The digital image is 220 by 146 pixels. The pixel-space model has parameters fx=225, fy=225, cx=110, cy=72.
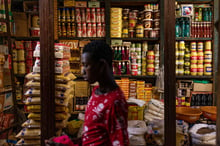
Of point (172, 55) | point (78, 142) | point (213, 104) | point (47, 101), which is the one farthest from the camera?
point (213, 104)

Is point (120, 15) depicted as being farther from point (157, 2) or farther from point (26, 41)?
point (26, 41)

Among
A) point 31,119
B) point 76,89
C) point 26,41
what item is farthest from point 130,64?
point 31,119


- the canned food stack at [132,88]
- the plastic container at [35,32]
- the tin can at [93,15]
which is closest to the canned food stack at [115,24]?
the tin can at [93,15]

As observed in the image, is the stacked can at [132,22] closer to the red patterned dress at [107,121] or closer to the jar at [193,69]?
the jar at [193,69]

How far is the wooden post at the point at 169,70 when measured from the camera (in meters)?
2.01

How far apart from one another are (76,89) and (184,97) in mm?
2328

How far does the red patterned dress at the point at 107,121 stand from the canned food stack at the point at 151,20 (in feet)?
12.5

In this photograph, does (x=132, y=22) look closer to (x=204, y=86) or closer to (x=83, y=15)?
(x=83, y=15)

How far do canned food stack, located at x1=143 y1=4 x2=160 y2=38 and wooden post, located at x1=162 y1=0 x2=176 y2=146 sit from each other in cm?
285

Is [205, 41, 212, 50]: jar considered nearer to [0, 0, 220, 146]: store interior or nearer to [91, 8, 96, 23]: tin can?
[0, 0, 220, 146]: store interior

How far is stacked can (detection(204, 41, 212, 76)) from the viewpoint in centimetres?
475

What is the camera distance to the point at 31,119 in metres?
2.82

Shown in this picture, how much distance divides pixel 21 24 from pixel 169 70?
385cm

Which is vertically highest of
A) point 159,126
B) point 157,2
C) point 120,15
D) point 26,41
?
point 157,2
